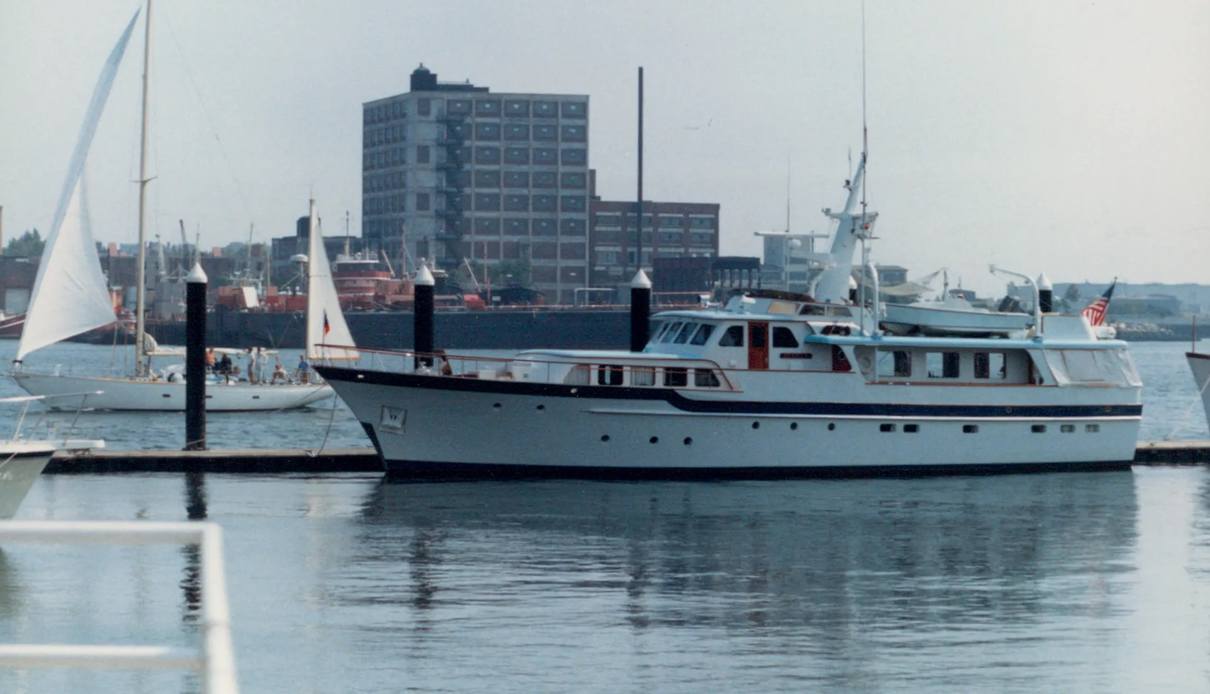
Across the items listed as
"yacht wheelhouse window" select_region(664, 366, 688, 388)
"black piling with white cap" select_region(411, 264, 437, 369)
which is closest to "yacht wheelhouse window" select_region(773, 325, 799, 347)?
"yacht wheelhouse window" select_region(664, 366, 688, 388)

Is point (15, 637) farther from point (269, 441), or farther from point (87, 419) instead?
point (87, 419)

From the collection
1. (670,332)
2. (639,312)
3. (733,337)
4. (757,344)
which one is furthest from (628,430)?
(639,312)

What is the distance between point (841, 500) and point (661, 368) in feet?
13.6

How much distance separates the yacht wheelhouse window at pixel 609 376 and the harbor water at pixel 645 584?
2.02 metres

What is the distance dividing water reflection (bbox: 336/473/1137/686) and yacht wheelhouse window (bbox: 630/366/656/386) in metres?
1.94

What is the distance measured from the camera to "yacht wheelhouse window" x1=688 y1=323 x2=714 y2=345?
3241cm

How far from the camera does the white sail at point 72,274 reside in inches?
1737

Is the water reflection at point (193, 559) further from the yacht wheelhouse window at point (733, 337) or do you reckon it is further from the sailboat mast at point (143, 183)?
the sailboat mast at point (143, 183)

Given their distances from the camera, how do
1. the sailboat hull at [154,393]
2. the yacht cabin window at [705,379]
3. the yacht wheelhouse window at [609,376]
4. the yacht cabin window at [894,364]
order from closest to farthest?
the yacht wheelhouse window at [609,376]
the yacht cabin window at [705,379]
the yacht cabin window at [894,364]
the sailboat hull at [154,393]

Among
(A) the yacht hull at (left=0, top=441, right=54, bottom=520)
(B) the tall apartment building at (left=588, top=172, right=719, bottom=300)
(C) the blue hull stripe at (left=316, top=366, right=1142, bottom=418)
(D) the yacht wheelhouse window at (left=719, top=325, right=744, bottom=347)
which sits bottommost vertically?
(A) the yacht hull at (left=0, top=441, right=54, bottom=520)

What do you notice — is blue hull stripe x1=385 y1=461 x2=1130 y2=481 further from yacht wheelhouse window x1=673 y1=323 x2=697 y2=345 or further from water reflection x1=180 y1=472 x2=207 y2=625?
water reflection x1=180 y1=472 x2=207 y2=625

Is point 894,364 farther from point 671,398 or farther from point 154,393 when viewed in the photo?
point 154,393

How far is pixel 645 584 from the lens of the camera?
20453 mm

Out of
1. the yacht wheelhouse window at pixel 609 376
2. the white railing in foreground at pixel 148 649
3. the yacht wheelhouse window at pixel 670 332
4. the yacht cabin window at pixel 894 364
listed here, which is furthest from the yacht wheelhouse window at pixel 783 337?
the white railing in foreground at pixel 148 649
